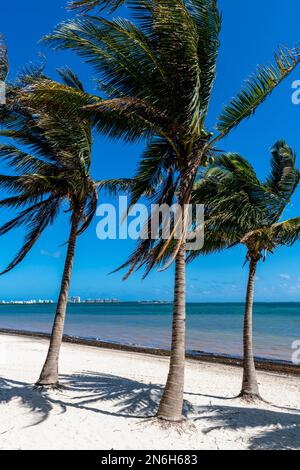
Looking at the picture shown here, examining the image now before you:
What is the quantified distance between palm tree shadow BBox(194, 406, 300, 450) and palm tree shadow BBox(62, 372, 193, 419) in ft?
2.07

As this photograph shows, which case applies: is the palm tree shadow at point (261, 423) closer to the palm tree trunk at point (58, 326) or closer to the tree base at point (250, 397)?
the tree base at point (250, 397)

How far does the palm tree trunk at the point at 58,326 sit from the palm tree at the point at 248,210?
133 inches

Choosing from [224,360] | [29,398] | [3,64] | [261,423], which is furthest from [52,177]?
[224,360]

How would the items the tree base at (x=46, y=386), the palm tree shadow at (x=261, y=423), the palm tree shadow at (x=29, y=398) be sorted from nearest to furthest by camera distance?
the palm tree shadow at (x=261, y=423)
the palm tree shadow at (x=29, y=398)
the tree base at (x=46, y=386)

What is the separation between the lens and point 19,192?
9.27 metres

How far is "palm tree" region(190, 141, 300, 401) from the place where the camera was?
922cm

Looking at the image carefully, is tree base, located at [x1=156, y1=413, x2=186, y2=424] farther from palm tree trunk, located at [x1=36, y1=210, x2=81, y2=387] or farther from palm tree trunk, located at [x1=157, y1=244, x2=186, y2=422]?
palm tree trunk, located at [x1=36, y1=210, x2=81, y2=387]

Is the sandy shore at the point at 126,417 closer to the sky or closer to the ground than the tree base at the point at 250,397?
closer to the sky

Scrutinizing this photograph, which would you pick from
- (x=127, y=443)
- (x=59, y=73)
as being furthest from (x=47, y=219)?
(x=127, y=443)

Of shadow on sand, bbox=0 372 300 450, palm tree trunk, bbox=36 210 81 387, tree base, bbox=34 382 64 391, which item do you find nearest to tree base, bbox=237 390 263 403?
shadow on sand, bbox=0 372 300 450

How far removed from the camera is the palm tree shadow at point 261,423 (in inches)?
231

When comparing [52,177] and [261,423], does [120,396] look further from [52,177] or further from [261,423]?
[52,177]

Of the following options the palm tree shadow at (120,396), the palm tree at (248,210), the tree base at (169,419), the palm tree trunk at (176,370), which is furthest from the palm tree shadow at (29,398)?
the palm tree at (248,210)
